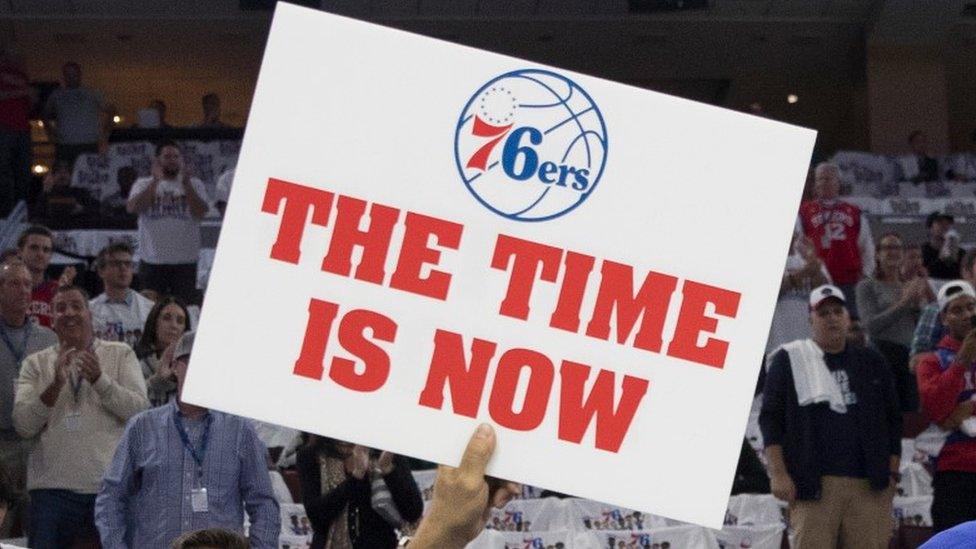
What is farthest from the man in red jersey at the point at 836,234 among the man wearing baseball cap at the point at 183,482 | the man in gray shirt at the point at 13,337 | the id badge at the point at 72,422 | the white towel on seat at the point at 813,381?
the man wearing baseball cap at the point at 183,482

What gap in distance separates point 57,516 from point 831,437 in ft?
10.0

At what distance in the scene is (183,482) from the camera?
5.89 metres

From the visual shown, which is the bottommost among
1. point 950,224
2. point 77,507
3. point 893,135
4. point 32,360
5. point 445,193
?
point 77,507

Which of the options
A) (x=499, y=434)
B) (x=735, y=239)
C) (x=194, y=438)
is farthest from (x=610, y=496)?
(x=194, y=438)

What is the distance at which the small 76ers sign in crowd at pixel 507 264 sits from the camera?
2588 mm

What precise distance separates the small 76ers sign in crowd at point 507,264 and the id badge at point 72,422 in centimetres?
432

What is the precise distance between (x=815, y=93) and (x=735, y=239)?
73.9 feet

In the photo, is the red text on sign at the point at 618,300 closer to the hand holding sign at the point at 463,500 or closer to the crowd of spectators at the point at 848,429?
the hand holding sign at the point at 463,500

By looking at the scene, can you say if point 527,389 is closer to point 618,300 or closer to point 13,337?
point 618,300

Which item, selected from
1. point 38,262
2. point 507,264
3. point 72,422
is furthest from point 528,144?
point 38,262

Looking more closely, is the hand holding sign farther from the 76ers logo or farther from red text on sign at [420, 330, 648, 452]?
the 76ers logo

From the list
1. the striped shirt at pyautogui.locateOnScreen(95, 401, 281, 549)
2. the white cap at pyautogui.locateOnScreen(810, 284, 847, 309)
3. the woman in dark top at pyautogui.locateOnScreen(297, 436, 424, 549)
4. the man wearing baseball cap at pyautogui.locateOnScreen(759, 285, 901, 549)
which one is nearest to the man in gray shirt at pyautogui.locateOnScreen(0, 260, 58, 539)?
the striped shirt at pyautogui.locateOnScreen(95, 401, 281, 549)

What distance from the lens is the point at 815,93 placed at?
24.6 meters

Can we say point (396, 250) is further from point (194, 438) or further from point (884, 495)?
point (884, 495)
